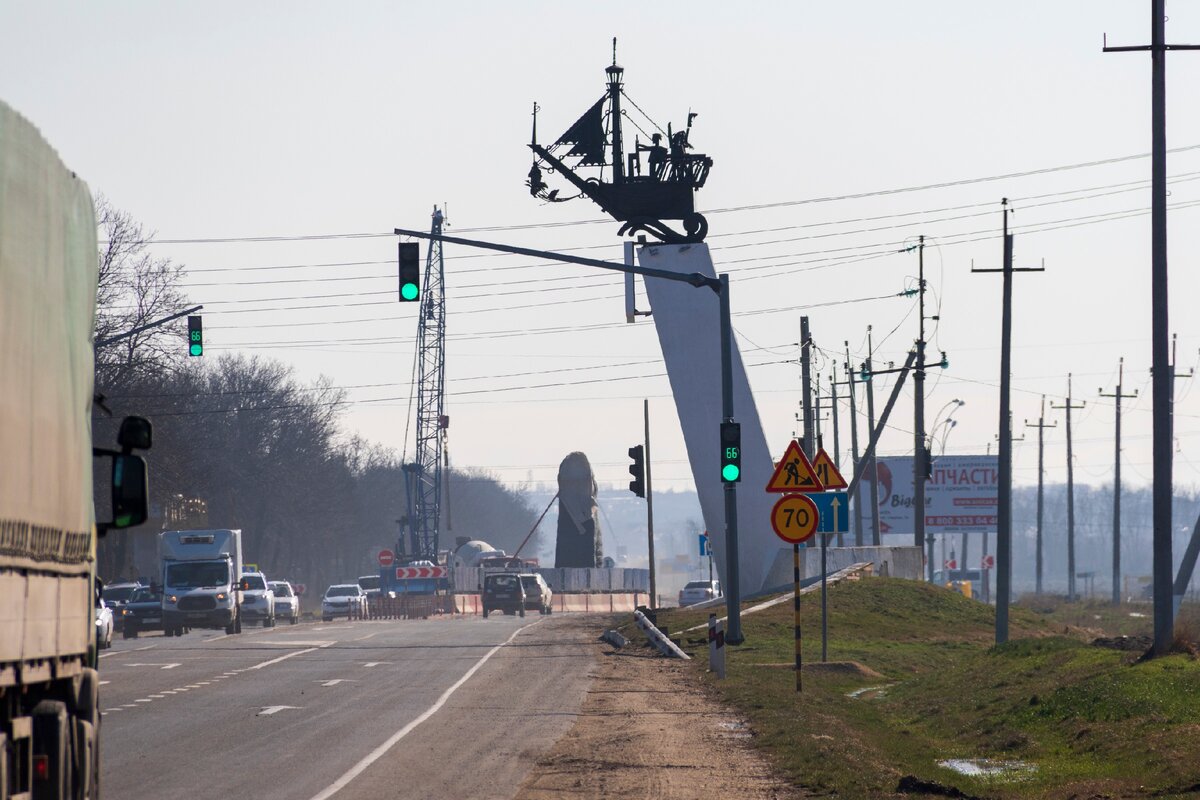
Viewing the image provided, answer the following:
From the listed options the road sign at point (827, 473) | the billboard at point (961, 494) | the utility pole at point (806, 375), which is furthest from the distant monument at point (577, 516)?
the road sign at point (827, 473)

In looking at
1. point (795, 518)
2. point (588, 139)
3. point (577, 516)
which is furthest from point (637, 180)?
point (577, 516)

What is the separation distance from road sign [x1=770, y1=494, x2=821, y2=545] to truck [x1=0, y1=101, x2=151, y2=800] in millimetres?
13431

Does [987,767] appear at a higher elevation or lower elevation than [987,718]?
higher

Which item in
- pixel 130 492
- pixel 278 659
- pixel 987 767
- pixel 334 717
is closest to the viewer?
pixel 130 492

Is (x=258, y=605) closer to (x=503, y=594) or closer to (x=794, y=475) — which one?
(x=503, y=594)

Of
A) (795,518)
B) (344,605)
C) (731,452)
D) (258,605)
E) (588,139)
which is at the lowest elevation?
(344,605)

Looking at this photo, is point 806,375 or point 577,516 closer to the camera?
point 806,375

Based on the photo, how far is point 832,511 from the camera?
2656 centimetres

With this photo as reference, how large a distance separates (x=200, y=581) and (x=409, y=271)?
24.9m

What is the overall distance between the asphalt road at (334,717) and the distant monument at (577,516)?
56.8 meters

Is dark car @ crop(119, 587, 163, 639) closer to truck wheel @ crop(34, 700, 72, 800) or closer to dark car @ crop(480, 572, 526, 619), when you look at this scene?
dark car @ crop(480, 572, 526, 619)

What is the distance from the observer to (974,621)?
4488cm

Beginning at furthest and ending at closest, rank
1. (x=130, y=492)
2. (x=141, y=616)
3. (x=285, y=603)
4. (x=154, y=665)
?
(x=285, y=603)
(x=141, y=616)
(x=154, y=665)
(x=130, y=492)

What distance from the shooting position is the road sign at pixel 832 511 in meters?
26.4
